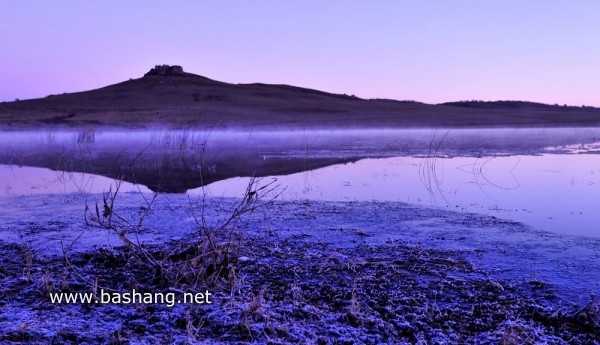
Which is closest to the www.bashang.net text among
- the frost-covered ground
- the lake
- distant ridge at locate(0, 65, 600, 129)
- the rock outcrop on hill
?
the frost-covered ground

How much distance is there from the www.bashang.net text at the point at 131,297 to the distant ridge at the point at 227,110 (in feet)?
36.4

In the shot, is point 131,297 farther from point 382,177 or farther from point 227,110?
point 227,110

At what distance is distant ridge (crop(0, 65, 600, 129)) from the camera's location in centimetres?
2978

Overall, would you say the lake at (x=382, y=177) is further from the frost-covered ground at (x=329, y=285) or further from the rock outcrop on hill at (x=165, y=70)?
the rock outcrop on hill at (x=165, y=70)

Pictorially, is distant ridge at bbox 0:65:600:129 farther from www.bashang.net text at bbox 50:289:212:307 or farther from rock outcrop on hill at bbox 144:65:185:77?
www.bashang.net text at bbox 50:289:212:307

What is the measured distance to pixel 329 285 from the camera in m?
3.36

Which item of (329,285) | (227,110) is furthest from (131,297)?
(227,110)

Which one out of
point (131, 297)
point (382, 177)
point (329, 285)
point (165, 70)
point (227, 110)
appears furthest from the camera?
point (165, 70)

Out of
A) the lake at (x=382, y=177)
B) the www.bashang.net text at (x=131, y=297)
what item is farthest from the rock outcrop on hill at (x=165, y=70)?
the www.bashang.net text at (x=131, y=297)

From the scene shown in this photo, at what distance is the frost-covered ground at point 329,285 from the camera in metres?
2.66

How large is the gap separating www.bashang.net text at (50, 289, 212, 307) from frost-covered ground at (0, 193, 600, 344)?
5 cm

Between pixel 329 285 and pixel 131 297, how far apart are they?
1107mm

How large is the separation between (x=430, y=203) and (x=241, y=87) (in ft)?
177

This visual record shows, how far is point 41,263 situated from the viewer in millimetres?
3758
